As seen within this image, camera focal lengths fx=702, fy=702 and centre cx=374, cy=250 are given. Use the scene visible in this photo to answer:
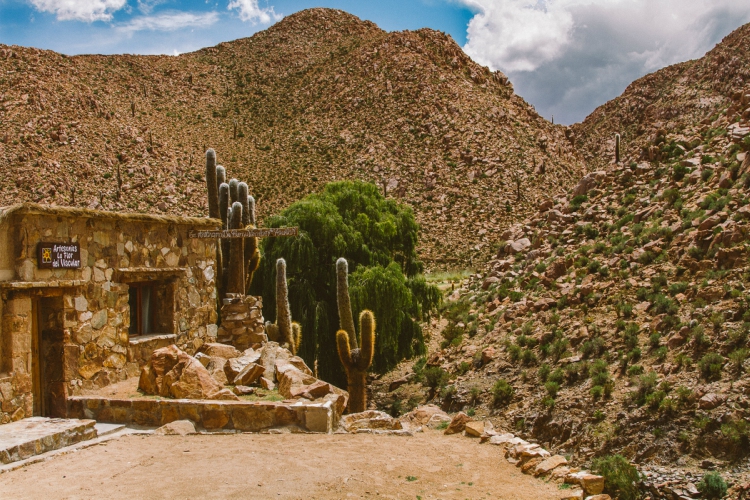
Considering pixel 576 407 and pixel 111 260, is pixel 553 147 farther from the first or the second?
Answer: pixel 111 260

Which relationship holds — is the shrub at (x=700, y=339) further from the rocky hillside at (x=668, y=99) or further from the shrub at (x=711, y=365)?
the rocky hillside at (x=668, y=99)

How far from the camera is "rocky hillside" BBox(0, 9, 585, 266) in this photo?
46094mm

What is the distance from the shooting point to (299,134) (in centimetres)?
5856

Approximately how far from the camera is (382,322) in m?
20.8

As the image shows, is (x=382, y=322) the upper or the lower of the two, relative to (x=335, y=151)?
lower

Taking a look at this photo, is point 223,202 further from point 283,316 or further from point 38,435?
point 38,435

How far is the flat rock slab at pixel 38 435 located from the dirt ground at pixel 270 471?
27 centimetres

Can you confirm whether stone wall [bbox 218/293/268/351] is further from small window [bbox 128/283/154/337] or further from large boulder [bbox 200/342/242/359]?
small window [bbox 128/283/154/337]

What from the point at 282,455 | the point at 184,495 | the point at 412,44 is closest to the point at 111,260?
the point at 282,455

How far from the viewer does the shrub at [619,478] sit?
10.5 m

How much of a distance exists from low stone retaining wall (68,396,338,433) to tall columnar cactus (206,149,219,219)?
8.18 metres

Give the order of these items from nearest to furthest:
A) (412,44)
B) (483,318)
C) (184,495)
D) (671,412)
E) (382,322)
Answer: (184,495), (671,412), (382,322), (483,318), (412,44)

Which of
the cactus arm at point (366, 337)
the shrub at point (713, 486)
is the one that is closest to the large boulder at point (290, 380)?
the cactus arm at point (366, 337)

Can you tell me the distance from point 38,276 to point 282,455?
424 cm
